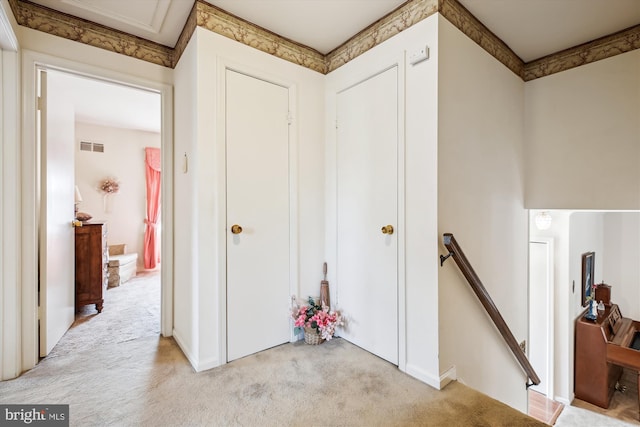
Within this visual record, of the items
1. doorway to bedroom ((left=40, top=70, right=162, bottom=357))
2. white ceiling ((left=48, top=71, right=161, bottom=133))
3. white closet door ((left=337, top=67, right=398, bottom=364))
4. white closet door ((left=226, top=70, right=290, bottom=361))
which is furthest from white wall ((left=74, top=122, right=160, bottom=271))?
white closet door ((left=337, top=67, right=398, bottom=364))

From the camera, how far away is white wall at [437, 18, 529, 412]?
6.25 ft

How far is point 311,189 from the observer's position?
8.34ft

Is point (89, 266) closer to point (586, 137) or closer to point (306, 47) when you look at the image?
point (306, 47)

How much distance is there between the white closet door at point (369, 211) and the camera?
2.10 metres

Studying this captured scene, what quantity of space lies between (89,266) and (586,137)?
5.07 metres

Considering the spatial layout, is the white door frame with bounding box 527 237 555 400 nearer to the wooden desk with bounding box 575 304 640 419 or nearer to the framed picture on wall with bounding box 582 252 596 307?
the wooden desk with bounding box 575 304 640 419

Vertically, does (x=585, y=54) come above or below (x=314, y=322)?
above

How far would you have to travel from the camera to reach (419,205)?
1.91 meters

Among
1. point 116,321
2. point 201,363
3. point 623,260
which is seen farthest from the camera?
point 623,260

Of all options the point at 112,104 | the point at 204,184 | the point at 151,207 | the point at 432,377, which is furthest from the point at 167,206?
the point at 151,207

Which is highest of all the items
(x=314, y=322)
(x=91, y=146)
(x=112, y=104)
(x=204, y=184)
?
(x=112, y=104)

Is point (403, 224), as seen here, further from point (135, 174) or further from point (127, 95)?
point (135, 174)

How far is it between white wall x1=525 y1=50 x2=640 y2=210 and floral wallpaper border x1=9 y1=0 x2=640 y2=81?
130 millimetres

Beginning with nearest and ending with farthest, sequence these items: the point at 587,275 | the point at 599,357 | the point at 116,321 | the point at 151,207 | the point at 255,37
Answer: the point at 255,37, the point at 116,321, the point at 599,357, the point at 587,275, the point at 151,207
